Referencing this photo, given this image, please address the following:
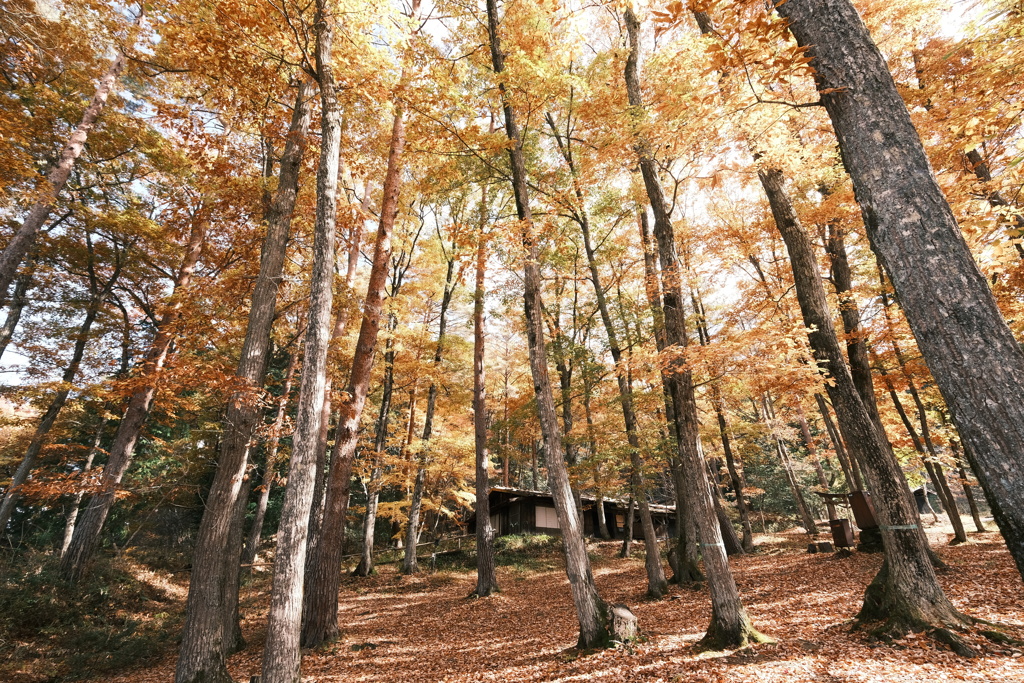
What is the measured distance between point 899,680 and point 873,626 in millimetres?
1776

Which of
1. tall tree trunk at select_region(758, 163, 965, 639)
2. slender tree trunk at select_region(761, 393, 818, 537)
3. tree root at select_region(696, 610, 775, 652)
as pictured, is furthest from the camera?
slender tree trunk at select_region(761, 393, 818, 537)

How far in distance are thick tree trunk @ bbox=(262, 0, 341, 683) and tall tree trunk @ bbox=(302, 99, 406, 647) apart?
178 centimetres

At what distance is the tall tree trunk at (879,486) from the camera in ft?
17.4

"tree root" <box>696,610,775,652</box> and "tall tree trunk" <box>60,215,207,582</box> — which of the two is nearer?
"tree root" <box>696,610,775,652</box>

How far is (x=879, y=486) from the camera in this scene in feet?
20.2

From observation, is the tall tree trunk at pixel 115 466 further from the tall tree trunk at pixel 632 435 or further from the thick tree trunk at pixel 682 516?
the thick tree trunk at pixel 682 516

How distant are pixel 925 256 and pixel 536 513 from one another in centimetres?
2398

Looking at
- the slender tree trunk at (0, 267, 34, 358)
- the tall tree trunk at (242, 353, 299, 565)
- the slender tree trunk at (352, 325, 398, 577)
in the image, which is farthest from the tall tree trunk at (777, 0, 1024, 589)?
the slender tree trunk at (0, 267, 34, 358)

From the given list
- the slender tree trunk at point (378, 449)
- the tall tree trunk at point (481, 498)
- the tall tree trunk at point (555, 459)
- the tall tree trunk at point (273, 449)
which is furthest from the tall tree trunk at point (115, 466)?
the tall tree trunk at point (555, 459)

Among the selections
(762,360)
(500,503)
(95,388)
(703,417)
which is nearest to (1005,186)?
(762,360)

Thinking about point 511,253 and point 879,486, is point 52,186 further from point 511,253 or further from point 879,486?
point 879,486

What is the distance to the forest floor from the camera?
4.66 meters

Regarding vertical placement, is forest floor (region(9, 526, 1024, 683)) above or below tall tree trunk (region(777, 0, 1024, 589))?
below

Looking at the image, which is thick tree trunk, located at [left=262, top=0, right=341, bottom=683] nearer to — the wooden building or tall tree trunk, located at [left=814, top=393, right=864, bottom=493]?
tall tree trunk, located at [left=814, top=393, right=864, bottom=493]
